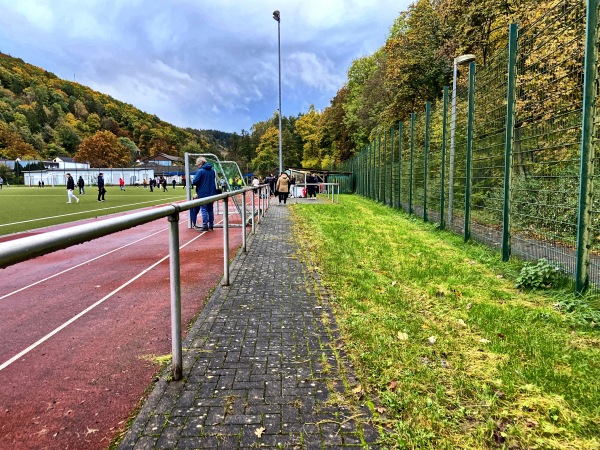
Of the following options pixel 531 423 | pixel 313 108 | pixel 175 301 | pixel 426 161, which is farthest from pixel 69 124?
pixel 531 423

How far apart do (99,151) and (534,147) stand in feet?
368

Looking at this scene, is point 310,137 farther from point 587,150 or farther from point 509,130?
point 587,150

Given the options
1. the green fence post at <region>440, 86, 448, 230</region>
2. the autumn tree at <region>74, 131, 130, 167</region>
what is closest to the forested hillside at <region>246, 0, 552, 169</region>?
the green fence post at <region>440, 86, 448, 230</region>

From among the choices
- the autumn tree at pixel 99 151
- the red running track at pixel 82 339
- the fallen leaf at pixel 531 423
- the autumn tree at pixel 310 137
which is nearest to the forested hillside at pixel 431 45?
the fallen leaf at pixel 531 423

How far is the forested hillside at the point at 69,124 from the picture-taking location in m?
104

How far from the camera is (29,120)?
11162 cm

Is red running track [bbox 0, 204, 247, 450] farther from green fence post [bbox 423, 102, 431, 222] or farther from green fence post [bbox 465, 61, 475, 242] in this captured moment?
green fence post [bbox 423, 102, 431, 222]

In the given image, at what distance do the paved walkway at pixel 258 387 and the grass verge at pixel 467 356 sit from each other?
0.68 feet

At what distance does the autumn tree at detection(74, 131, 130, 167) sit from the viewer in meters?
102

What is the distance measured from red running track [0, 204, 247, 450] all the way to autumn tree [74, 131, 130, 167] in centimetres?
10754

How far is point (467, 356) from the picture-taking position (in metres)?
3.00

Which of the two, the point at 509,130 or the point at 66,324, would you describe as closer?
the point at 66,324

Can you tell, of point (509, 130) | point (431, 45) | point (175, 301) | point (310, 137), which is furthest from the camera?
point (310, 137)

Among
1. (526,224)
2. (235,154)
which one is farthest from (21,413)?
(235,154)
